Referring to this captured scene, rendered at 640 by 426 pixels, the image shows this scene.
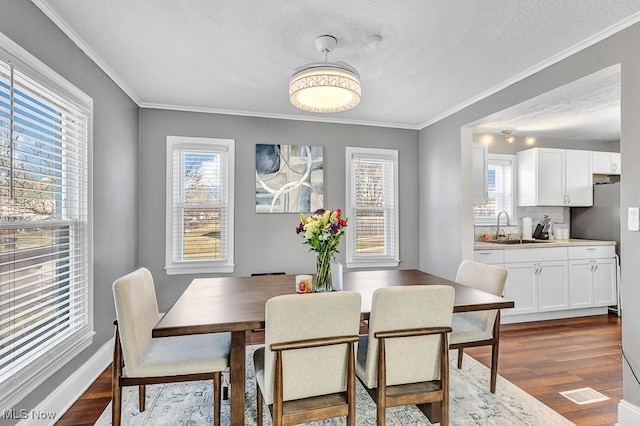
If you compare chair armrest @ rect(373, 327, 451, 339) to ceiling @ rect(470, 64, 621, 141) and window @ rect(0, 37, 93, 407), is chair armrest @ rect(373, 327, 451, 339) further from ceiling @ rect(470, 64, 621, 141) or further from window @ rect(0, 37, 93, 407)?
ceiling @ rect(470, 64, 621, 141)

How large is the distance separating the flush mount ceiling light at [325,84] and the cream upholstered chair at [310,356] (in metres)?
1.31

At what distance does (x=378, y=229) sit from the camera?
14.9 feet

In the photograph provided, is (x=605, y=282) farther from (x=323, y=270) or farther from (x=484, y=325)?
(x=323, y=270)

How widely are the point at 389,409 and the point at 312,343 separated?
1122 millimetres

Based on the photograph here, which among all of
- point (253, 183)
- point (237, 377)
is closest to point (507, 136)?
point (253, 183)

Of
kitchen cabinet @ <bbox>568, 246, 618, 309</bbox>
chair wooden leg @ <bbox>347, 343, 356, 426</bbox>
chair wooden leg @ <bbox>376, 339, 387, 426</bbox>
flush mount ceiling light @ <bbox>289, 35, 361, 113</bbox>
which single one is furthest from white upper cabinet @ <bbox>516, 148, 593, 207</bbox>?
chair wooden leg @ <bbox>347, 343, 356, 426</bbox>

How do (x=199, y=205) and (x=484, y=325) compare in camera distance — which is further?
(x=199, y=205)

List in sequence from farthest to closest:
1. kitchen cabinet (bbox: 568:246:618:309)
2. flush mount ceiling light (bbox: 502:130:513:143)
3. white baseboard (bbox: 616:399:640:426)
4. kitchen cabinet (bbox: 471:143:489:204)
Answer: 1. flush mount ceiling light (bbox: 502:130:513:143)
2. kitchen cabinet (bbox: 471:143:489:204)
3. kitchen cabinet (bbox: 568:246:618:309)
4. white baseboard (bbox: 616:399:640:426)

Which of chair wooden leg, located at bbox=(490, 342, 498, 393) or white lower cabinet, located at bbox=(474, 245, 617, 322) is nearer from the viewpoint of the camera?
chair wooden leg, located at bbox=(490, 342, 498, 393)

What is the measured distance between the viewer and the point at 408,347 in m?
1.77

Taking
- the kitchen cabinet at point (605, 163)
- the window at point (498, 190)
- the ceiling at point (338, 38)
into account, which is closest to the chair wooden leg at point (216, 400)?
the ceiling at point (338, 38)

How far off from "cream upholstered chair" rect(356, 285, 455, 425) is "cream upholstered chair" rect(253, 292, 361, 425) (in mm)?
142

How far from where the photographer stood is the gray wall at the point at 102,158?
1937 mm

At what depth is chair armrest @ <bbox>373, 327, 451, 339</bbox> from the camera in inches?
66.8
